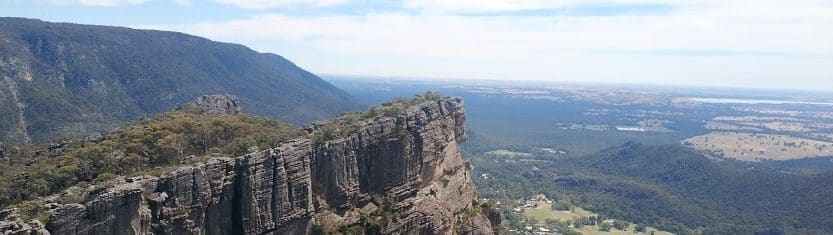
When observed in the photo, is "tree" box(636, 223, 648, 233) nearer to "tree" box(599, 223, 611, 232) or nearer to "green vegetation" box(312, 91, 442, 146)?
"tree" box(599, 223, 611, 232)

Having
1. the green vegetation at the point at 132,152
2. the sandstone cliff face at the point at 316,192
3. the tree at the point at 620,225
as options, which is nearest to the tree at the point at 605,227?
the tree at the point at 620,225

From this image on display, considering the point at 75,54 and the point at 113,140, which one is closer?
the point at 113,140

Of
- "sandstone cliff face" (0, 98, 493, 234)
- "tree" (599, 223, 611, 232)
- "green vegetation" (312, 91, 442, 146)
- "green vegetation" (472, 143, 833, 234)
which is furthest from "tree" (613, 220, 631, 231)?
"sandstone cliff face" (0, 98, 493, 234)

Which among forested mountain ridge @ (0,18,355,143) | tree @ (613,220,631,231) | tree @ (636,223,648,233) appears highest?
forested mountain ridge @ (0,18,355,143)

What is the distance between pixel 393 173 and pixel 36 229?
30.1m

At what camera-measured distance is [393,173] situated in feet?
187

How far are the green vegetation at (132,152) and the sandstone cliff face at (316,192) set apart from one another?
420 centimetres

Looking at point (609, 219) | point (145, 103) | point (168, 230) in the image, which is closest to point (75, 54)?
point (145, 103)

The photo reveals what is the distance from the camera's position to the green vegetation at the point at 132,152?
1673 inches

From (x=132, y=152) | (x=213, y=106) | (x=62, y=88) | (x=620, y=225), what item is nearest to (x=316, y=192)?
(x=132, y=152)

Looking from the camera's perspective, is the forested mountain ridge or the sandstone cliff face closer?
the sandstone cliff face

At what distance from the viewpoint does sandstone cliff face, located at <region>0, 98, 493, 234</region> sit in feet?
119

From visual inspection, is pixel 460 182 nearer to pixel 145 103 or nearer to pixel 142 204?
pixel 142 204

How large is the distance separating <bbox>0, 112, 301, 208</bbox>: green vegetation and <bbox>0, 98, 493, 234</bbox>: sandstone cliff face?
4.20 meters
